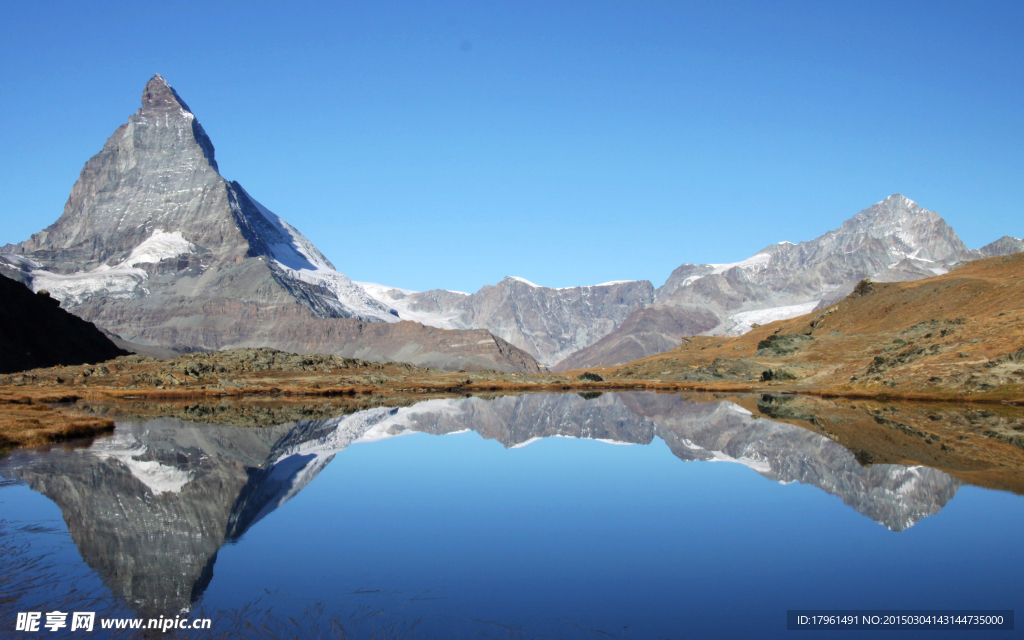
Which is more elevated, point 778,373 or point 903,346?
point 903,346

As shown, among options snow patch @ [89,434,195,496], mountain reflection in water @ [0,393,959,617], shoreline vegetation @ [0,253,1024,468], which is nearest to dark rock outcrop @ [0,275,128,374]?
shoreline vegetation @ [0,253,1024,468]

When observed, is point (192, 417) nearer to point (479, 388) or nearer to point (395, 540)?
point (395, 540)

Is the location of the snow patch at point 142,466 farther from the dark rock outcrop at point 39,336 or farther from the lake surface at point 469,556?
the dark rock outcrop at point 39,336

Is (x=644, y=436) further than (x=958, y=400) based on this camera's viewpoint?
No

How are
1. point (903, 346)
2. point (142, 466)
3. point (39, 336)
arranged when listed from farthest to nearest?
1. point (39, 336)
2. point (903, 346)
3. point (142, 466)

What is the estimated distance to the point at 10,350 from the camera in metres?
129

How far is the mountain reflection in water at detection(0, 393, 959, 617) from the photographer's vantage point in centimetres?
1944

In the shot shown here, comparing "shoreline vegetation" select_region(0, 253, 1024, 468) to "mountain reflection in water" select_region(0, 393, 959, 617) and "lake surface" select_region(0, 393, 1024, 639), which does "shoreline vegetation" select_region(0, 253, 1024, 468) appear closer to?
"mountain reflection in water" select_region(0, 393, 959, 617)

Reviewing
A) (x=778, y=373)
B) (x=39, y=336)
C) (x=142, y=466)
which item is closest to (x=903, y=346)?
(x=778, y=373)

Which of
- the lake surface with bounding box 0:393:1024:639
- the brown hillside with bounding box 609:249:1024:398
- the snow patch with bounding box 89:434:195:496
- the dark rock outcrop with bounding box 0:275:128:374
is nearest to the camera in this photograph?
the lake surface with bounding box 0:393:1024:639

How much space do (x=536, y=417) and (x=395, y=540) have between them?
5068 centimetres

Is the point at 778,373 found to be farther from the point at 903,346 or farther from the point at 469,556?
the point at 469,556

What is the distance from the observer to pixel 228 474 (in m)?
32.6

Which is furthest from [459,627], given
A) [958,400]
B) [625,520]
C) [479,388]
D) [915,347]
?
[479,388]
